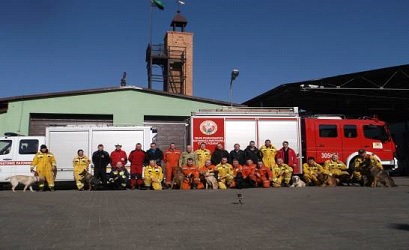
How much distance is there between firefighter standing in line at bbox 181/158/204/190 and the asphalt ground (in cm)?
466

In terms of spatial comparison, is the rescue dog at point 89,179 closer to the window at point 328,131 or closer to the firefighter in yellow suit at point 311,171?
the firefighter in yellow suit at point 311,171

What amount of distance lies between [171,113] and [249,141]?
24.7ft

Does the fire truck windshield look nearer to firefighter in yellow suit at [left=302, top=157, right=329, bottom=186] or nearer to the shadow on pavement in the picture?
firefighter in yellow suit at [left=302, top=157, right=329, bottom=186]

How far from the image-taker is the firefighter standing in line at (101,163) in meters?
15.6

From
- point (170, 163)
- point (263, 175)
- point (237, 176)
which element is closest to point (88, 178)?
point (170, 163)

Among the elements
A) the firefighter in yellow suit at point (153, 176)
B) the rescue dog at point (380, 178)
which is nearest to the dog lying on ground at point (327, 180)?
the rescue dog at point (380, 178)

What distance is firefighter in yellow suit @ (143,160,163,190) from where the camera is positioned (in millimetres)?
15398

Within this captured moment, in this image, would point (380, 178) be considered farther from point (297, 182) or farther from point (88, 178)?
point (88, 178)

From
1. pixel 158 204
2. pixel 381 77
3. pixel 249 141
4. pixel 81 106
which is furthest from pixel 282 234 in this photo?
pixel 81 106

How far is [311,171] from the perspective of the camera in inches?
632

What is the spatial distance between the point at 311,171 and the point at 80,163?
8.47 m

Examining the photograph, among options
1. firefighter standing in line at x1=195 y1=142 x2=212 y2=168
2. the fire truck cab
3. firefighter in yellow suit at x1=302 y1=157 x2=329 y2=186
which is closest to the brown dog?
firefighter standing in line at x1=195 y1=142 x2=212 y2=168

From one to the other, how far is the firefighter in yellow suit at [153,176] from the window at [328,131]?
654 cm

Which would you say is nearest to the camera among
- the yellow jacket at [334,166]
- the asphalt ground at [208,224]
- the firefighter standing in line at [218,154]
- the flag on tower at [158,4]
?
the asphalt ground at [208,224]
